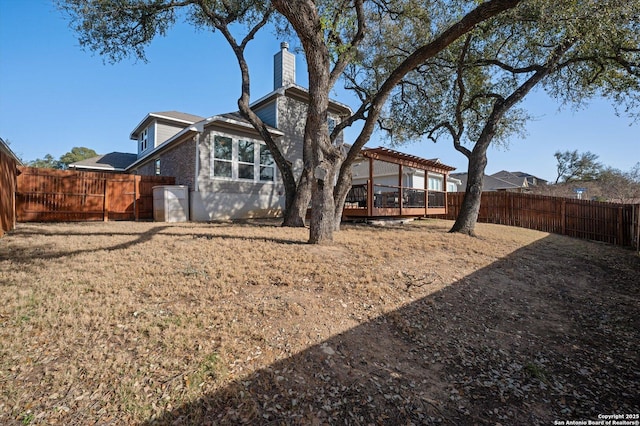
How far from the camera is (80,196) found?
436 inches

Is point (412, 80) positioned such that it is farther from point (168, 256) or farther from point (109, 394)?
point (109, 394)

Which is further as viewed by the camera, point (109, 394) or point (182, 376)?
point (182, 376)

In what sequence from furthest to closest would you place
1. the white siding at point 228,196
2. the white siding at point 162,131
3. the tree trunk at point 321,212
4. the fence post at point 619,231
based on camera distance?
the white siding at point 162,131 < the white siding at point 228,196 < the fence post at point 619,231 < the tree trunk at point 321,212

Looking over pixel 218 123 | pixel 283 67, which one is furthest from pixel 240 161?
pixel 283 67

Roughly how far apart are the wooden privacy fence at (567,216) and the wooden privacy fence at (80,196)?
18.3m

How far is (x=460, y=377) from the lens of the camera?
2748mm

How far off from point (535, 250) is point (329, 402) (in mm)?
8693

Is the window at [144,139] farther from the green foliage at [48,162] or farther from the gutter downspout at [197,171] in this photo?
the green foliage at [48,162]

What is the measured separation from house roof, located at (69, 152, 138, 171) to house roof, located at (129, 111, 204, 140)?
10.3 feet

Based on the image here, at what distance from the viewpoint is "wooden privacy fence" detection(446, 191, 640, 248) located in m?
10.8

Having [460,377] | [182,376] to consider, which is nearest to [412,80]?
[460,377]

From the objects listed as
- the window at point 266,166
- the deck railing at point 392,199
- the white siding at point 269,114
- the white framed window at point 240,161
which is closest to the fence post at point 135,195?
the white framed window at point 240,161

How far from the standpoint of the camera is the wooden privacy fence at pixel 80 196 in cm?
1021

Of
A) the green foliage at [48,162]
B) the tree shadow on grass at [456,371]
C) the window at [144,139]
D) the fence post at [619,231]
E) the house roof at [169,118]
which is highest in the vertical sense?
the green foliage at [48,162]
